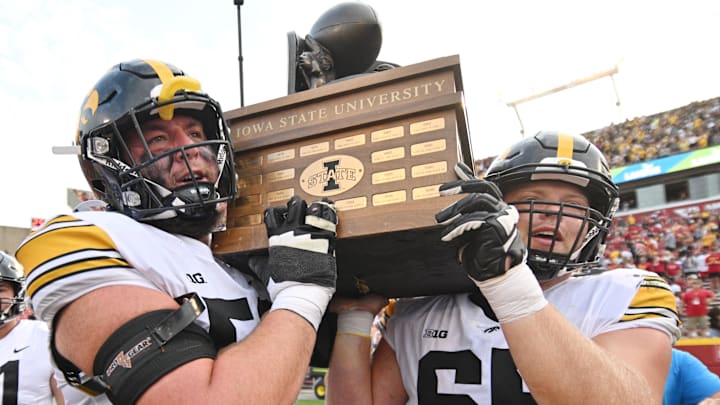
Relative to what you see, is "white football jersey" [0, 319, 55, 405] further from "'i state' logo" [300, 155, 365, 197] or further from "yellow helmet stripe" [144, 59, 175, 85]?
"'i state' logo" [300, 155, 365, 197]

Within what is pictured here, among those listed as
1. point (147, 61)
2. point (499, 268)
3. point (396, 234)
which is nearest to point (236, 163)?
point (147, 61)

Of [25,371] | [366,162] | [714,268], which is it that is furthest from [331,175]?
[714,268]

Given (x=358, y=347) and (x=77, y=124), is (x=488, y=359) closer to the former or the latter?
(x=358, y=347)

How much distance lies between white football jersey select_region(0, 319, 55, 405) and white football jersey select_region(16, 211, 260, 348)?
2.16m

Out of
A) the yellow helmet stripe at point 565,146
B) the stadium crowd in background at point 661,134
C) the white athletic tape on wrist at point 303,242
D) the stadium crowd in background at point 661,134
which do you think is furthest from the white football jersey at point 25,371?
the stadium crowd in background at point 661,134

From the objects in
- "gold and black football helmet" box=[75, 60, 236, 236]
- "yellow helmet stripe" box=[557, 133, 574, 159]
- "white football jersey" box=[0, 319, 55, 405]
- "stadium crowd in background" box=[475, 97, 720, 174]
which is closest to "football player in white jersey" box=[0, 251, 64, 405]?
"white football jersey" box=[0, 319, 55, 405]

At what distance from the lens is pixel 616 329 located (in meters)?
1.67

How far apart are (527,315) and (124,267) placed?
1033 millimetres

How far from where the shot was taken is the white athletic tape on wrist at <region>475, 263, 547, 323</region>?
1453 mm

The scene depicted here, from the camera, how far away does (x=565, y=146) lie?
1.99 metres

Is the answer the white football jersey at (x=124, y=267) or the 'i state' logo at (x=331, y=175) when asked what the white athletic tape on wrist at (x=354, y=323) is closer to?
the white football jersey at (x=124, y=267)

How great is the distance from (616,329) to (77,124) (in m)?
1.84

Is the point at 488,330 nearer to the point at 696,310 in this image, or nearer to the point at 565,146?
the point at 565,146

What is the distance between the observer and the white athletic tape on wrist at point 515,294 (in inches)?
57.2
